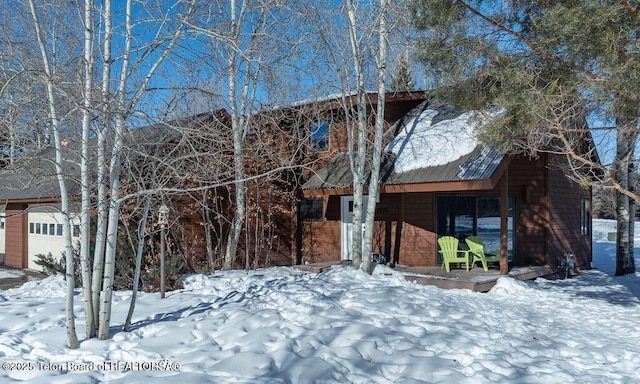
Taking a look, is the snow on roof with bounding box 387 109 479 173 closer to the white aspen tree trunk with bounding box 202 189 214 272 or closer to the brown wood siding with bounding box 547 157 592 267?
the brown wood siding with bounding box 547 157 592 267

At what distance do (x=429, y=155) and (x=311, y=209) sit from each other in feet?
13.2

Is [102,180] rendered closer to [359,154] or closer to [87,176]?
[87,176]

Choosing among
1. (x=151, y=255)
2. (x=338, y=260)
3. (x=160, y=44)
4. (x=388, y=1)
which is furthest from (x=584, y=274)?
(x=160, y=44)

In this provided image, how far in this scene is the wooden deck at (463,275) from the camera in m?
9.37

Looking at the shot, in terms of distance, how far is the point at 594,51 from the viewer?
6031 millimetres

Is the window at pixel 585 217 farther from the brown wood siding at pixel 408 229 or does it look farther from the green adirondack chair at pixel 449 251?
the green adirondack chair at pixel 449 251

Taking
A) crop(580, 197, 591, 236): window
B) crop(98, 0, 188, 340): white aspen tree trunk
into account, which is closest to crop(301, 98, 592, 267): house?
crop(580, 197, 591, 236): window

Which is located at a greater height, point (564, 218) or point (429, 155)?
point (429, 155)

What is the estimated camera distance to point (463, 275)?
10.2 metres

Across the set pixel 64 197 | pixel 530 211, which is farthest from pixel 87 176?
pixel 530 211

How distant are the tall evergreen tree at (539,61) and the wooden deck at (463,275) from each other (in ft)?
9.62

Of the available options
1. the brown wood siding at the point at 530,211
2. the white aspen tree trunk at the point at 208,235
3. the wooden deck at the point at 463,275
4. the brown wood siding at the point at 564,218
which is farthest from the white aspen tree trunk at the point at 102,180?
the brown wood siding at the point at 564,218

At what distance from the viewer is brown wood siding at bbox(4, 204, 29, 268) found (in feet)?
47.8

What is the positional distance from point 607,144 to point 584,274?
12.4ft
